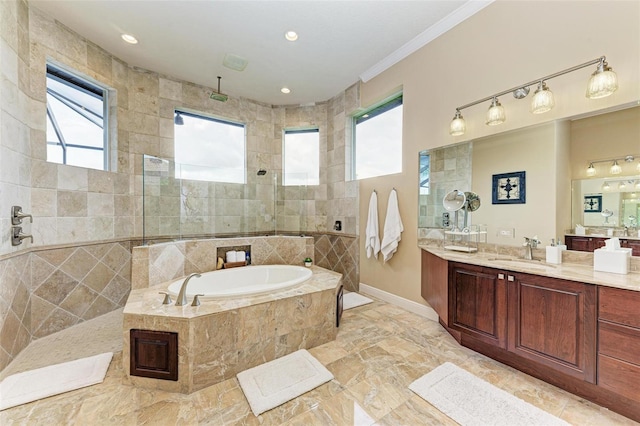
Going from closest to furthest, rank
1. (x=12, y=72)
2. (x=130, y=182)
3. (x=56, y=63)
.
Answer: (x=12, y=72)
(x=56, y=63)
(x=130, y=182)

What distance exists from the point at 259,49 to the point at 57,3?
1935mm

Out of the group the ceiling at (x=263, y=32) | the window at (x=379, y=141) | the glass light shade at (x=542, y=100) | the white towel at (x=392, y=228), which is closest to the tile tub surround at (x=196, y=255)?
the white towel at (x=392, y=228)

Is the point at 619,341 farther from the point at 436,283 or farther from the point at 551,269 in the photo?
the point at 436,283

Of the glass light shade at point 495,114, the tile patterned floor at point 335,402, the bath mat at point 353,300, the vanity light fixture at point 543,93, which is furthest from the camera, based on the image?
the bath mat at point 353,300

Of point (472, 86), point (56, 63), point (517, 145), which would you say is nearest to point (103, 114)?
point (56, 63)

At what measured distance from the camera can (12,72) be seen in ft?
7.18

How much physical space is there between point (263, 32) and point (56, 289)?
143 inches

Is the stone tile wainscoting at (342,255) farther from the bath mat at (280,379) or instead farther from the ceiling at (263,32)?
the ceiling at (263,32)

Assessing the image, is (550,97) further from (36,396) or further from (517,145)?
(36,396)

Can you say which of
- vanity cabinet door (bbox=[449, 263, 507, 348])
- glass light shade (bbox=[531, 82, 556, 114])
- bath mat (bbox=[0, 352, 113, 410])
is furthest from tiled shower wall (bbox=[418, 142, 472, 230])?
bath mat (bbox=[0, 352, 113, 410])

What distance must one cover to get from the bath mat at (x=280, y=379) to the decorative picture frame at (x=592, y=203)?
2428 mm

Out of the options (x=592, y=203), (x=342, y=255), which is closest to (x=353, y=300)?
(x=342, y=255)

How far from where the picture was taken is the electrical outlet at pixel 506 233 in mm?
2338

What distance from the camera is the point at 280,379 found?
187cm
